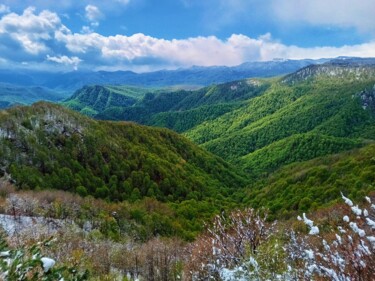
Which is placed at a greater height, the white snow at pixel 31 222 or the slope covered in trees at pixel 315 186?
the white snow at pixel 31 222

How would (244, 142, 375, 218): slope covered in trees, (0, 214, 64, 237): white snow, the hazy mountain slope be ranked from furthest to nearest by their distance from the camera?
the hazy mountain slope → (244, 142, 375, 218): slope covered in trees → (0, 214, 64, 237): white snow

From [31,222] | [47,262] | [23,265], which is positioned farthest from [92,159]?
[47,262]

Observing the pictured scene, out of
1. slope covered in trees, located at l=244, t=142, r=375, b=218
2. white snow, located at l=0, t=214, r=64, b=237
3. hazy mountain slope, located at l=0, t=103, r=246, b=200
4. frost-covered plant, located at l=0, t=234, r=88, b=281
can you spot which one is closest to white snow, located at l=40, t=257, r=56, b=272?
frost-covered plant, located at l=0, t=234, r=88, b=281

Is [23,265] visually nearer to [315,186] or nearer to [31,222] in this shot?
[31,222]

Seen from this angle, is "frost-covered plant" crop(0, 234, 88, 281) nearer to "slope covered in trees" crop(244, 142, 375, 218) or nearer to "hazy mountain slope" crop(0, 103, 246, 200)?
"hazy mountain slope" crop(0, 103, 246, 200)

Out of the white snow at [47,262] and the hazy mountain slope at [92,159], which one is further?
the hazy mountain slope at [92,159]

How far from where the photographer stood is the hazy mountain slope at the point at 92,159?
97688 mm

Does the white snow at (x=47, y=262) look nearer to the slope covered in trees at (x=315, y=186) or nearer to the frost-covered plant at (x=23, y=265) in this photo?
the frost-covered plant at (x=23, y=265)

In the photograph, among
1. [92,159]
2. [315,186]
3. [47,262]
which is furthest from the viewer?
[315,186]

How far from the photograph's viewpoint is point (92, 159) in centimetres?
11225

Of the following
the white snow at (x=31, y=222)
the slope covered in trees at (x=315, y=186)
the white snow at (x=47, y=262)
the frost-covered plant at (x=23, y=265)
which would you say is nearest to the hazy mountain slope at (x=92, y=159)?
the slope covered in trees at (x=315, y=186)

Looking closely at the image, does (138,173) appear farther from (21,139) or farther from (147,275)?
(147,275)

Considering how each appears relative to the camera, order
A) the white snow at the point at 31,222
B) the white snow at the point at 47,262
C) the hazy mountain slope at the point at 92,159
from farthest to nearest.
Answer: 1. the hazy mountain slope at the point at 92,159
2. the white snow at the point at 31,222
3. the white snow at the point at 47,262

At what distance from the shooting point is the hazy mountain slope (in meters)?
97.7
